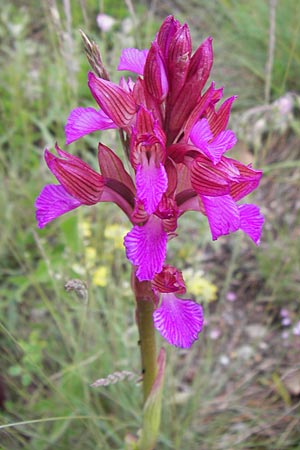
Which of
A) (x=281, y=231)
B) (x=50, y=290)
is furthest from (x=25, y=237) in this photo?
(x=281, y=231)

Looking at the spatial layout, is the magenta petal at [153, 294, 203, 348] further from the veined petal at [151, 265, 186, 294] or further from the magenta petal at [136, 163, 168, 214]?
the magenta petal at [136, 163, 168, 214]

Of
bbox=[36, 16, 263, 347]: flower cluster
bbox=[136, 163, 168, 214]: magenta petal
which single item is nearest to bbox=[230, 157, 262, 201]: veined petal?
bbox=[36, 16, 263, 347]: flower cluster

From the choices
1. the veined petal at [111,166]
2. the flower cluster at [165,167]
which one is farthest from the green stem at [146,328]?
the veined petal at [111,166]

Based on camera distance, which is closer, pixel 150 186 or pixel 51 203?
pixel 150 186

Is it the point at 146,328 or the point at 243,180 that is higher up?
the point at 243,180

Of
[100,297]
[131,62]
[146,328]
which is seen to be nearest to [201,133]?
[131,62]

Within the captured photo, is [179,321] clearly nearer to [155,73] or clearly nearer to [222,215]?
[222,215]
